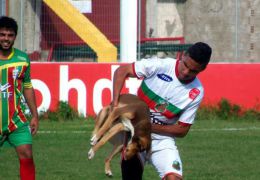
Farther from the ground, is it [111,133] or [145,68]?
[145,68]

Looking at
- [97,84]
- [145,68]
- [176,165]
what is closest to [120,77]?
[145,68]

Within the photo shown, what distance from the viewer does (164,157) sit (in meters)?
8.80

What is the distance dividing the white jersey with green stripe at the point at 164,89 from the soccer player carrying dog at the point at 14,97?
4.54ft

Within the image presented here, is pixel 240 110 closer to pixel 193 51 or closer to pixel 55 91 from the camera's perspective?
pixel 55 91

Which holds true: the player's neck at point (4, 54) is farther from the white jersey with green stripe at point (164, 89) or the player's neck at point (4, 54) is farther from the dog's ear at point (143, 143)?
the dog's ear at point (143, 143)

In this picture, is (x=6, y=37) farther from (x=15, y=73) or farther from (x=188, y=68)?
(x=188, y=68)

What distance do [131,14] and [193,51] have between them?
39.5 ft

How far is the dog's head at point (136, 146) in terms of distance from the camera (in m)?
8.04

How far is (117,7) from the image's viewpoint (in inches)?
957

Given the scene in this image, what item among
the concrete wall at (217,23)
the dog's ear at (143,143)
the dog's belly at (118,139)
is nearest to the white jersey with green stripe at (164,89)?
the dog's ear at (143,143)

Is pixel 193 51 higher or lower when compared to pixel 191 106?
higher

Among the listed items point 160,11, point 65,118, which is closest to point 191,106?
point 65,118

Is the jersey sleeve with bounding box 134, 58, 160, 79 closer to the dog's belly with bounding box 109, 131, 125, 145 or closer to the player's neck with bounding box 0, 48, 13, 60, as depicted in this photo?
the dog's belly with bounding box 109, 131, 125, 145

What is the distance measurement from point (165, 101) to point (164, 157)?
522 millimetres
